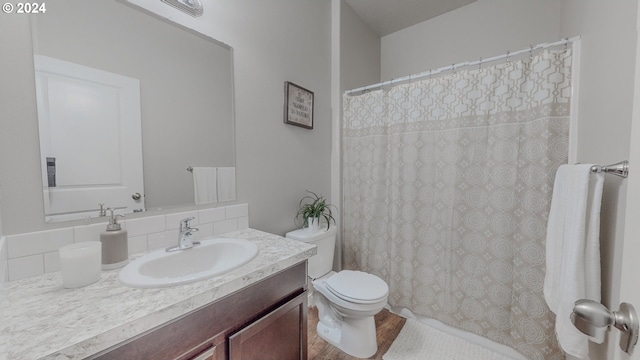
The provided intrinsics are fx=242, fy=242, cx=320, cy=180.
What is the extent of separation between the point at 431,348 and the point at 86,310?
1778 mm

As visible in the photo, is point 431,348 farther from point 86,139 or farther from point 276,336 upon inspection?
point 86,139

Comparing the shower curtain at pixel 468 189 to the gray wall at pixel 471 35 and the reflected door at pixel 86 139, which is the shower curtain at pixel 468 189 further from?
the reflected door at pixel 86 139

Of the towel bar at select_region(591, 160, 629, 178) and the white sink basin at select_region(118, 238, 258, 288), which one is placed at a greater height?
the towel bar at select_region(591, 160, 629, 178)

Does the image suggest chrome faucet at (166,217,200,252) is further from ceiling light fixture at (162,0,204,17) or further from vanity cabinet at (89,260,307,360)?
ceiling light fixture at (162,0,204,17)

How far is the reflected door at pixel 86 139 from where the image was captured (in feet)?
2.82

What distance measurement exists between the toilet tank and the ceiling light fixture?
53.8 inches

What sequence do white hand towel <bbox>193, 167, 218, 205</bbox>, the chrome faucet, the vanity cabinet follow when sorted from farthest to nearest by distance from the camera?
white hand towel <bbox>193, 167, 218, 205</bbox>
the chrome faucet
the vanity cabinet

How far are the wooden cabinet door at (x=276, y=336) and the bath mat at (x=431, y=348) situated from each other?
73 centimetres

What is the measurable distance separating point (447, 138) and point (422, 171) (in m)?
0.27

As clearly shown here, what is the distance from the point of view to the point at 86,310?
2.03 ft

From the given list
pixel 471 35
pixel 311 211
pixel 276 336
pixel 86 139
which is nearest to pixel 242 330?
pixel 276 336

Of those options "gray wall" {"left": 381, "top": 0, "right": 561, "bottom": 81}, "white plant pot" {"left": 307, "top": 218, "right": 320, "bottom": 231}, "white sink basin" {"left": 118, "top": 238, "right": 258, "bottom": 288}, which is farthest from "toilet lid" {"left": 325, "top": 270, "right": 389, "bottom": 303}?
"gray wall" {"left": 381, "top": 0, "right": 561, "bottom": 81}

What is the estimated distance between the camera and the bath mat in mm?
1483

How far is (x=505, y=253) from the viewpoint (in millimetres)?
1454
